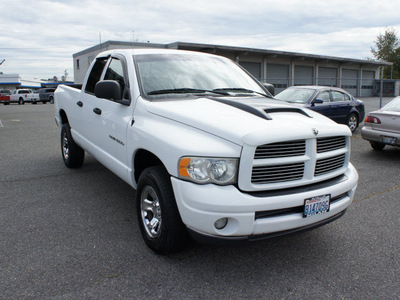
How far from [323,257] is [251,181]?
1.21 metres

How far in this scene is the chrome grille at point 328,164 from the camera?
303cm

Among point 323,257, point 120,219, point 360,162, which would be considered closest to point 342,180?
point 323,257

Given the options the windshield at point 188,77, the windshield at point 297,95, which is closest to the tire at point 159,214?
the windshield at point 188,77

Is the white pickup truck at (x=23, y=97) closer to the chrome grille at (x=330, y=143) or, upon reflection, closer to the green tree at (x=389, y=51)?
the chrome grille at (x=330, y=143)

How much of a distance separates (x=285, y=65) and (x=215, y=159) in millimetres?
32816

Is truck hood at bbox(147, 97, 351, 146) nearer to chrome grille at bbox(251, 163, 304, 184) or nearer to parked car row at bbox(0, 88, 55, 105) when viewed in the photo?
chrome grille at bbox(251, 163, 304, 184)

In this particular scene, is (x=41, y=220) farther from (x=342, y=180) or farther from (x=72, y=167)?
(x=342, y=180)

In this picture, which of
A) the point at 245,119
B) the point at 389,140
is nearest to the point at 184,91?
the point at 245,119

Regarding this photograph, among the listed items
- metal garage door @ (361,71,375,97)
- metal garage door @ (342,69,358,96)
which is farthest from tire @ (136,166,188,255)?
metal garage door @ (361,71,375,97)

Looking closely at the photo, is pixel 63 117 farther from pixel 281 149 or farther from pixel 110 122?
pixel 281 149

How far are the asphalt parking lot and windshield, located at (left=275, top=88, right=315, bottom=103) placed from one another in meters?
6.29

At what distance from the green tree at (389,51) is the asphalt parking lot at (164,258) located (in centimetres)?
7923

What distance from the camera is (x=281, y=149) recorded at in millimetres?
2764

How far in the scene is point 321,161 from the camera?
3.04m
